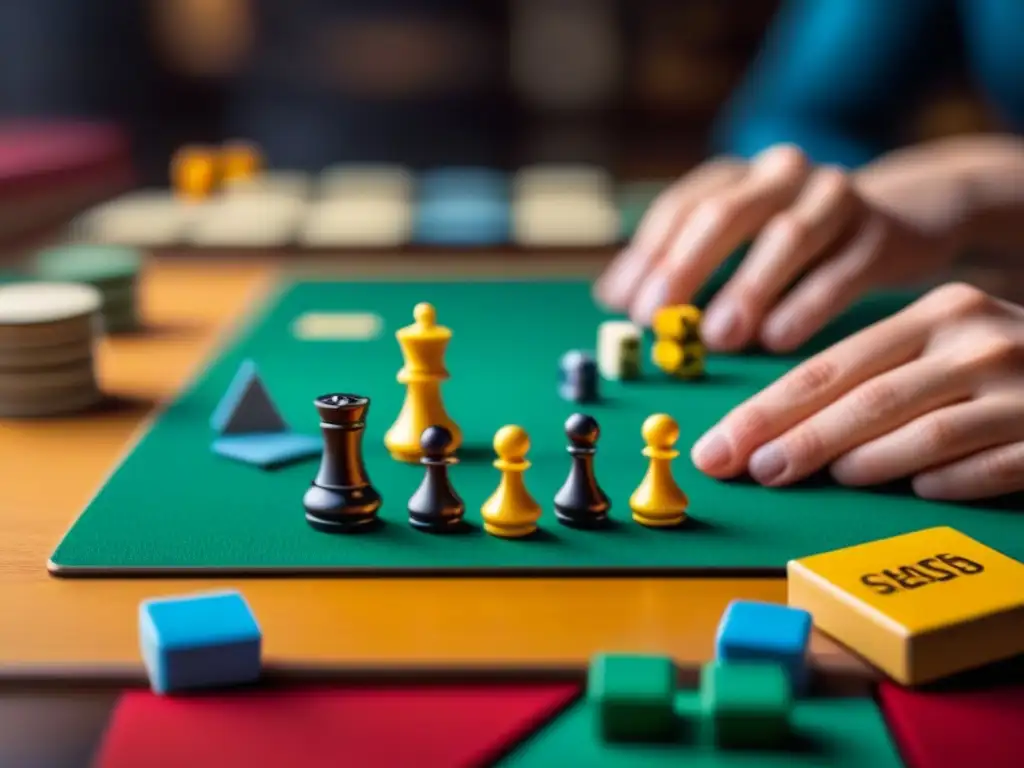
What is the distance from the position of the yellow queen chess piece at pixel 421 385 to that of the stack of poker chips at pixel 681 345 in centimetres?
31

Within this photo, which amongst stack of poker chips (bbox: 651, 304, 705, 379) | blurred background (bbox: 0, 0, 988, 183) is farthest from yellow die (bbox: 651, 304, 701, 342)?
blurred background (bbox: 0, 0, 988, 183)

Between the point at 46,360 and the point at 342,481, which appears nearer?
the point at 342,481

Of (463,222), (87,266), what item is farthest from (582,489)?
(463,222)

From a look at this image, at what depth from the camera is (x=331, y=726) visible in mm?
691

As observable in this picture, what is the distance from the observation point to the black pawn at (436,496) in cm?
93

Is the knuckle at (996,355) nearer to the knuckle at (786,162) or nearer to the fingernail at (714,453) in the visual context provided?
the fingernail at (714,453)

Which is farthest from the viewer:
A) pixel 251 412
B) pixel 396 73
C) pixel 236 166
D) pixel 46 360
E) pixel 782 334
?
pixel 396 73

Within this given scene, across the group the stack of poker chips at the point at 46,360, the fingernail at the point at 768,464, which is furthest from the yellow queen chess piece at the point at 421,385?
the stack of poker chips at the point at 46,360

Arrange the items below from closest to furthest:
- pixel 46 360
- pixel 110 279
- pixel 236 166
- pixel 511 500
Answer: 1. pixel 511 500
2. pixel 46 360
3. pixel 110 279
4. pixel 236 166

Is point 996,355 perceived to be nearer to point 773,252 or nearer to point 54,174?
point 773,252

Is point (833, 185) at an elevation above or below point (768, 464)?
above

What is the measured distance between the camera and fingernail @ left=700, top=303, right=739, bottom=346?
1.46 meters

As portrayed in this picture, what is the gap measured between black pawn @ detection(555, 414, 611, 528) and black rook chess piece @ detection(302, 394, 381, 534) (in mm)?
133

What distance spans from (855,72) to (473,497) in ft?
7.03
